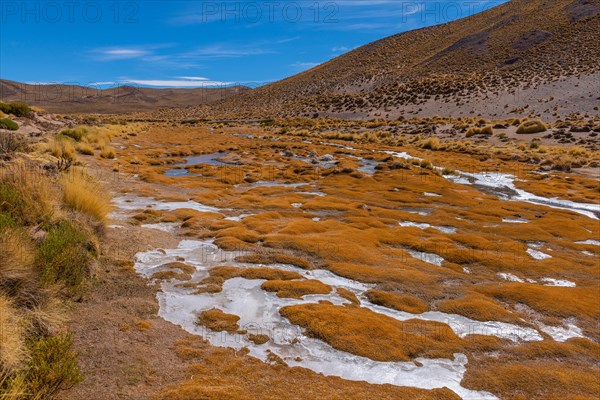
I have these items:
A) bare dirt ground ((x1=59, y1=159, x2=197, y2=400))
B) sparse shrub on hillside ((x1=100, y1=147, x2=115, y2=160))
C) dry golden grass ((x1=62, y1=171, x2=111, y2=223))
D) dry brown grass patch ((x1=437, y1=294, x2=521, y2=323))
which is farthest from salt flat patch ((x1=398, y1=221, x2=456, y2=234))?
sparse shrub on hillside ((x1=100, y1=147, x2=115, y2=160))

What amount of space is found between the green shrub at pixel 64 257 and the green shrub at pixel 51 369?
2062 mm

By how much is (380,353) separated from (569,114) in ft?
197

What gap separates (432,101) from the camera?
7700 cm

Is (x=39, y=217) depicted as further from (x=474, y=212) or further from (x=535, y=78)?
(x=535, y=78)

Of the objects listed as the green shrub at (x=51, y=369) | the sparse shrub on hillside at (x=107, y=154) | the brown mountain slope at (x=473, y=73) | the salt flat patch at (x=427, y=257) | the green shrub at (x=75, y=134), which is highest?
the brown mountain slope at (x=473, y=73)

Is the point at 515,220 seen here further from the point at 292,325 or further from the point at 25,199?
the point at 25,199

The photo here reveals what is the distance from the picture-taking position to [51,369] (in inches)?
189

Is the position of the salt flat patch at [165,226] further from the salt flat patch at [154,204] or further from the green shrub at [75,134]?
the green shrub at [75,134]

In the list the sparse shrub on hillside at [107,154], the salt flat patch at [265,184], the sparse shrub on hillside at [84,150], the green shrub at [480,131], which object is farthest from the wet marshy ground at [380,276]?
the green shrub at [480,131]

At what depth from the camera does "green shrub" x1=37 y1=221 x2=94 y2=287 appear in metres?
7.07

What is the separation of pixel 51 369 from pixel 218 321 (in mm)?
2995

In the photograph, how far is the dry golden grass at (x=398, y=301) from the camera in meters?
8.37

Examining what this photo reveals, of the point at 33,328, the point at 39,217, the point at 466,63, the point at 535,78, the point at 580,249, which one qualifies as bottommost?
the point at 580,249

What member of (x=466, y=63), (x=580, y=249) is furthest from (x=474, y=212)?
(x=466, y=63)
